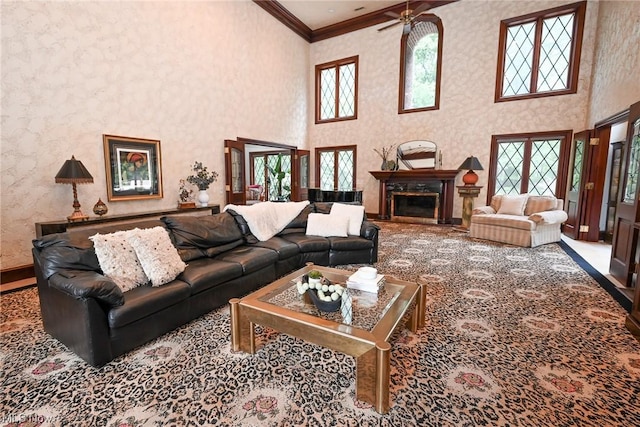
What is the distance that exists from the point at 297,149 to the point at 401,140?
2811 mm

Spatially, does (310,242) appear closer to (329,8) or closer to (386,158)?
(386,158)

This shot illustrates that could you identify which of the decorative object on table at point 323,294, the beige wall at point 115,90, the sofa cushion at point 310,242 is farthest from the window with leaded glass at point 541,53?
the decorative object on table at point 323,294

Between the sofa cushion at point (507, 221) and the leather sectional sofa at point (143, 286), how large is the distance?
376cm

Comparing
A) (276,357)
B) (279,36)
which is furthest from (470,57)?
(276,357)

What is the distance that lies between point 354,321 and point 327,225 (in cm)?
234

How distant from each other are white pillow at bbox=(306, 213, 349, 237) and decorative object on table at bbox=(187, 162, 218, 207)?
2.42 meters

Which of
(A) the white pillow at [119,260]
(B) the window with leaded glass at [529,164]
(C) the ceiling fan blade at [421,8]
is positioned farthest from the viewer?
(B) the window with leaded glass at [529,164]

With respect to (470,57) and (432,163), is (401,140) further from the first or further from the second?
(470,57)

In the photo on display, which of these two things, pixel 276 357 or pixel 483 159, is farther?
pixel 483 159

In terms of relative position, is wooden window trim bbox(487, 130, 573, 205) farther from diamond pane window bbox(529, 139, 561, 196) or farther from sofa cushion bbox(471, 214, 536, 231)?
sofa cushion bbox(471, 214, 536, 231)

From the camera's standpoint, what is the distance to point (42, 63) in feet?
11.8

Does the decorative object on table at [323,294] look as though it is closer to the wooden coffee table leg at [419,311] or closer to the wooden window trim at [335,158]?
the wooden coffee table leg at [419,311]

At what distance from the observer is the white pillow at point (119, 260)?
2.20 meters

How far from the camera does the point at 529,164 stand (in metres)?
6.38
